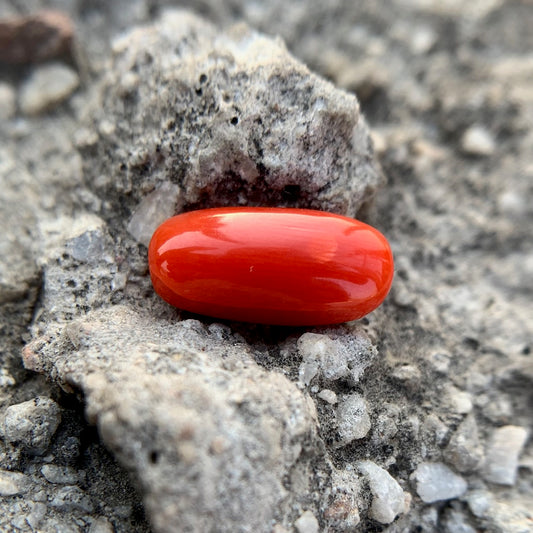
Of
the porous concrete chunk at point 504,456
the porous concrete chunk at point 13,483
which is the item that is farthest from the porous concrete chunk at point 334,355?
the porous concrete chunk at point 13,483

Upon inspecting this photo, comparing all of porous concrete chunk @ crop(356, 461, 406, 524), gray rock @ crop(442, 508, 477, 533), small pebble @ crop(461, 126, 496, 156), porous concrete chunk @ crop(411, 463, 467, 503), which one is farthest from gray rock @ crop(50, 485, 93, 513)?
small pebble @ crop(461, 126, 496, 156)

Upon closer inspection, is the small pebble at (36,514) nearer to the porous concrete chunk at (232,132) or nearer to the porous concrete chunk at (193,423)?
the porous concrete chunk at (193,423)

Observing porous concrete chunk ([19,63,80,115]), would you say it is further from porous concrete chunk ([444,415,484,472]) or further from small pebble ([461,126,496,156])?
porous concrete chunk ([444,415,484,472])

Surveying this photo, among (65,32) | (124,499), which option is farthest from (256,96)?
(124,499)

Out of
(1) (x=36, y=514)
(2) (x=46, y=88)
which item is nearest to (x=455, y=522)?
(1) (x=36, y=514)

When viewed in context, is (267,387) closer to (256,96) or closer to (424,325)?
(424,325)


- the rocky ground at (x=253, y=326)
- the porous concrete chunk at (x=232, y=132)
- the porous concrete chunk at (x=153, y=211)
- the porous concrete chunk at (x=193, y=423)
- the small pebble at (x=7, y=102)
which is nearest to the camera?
the porous concrete chunk at (x=193, y=423)

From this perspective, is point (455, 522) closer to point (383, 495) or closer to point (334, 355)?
point (383, 495)
